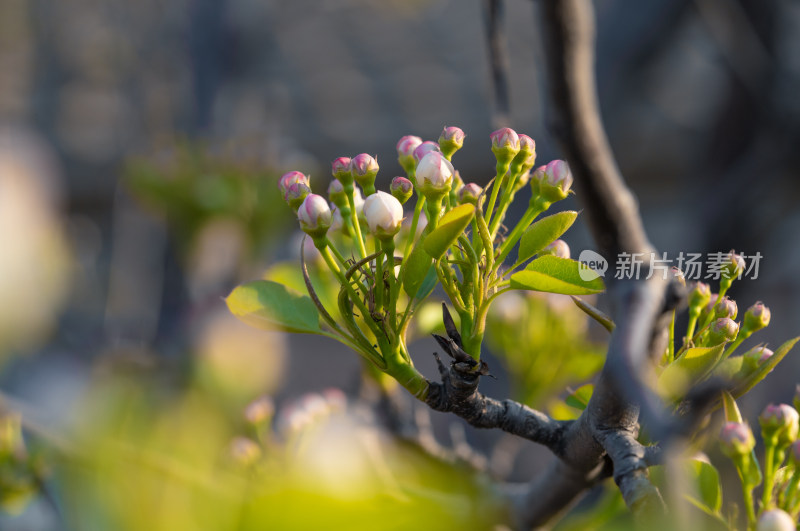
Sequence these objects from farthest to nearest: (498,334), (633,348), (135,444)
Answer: (498,334) → (135,444) → (633,348)

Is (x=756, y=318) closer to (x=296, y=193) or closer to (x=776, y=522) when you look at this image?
(x=776, y=522)

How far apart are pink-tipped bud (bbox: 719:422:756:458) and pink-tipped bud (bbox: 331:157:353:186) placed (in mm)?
240

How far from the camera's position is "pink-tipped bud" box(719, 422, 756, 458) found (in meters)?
0.37

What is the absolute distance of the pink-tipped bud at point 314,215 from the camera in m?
0.37

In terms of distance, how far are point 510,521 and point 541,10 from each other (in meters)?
0.39

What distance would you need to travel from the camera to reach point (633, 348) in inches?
11.8

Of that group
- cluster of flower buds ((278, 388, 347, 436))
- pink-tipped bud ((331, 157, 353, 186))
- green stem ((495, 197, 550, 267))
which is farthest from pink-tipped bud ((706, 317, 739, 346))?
cluster of flower buds ((278, 388, 347, 436))

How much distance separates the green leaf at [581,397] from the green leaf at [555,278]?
0.10 meters

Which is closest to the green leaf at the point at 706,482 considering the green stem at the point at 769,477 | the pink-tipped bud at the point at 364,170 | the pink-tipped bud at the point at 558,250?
the green stem at the point at 769,477

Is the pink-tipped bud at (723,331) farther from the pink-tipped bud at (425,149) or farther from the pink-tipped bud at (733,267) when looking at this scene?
the pink-tipped bud at (425,149)

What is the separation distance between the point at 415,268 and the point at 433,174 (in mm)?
51

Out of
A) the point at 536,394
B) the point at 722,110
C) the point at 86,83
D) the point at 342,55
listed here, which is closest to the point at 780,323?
the point at 722,110

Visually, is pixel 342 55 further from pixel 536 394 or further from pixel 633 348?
pixel 633 348

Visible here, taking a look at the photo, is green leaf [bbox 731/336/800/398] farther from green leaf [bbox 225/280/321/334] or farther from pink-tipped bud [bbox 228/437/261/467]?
pink-tipped bud [bbox 228/437/261/467]
